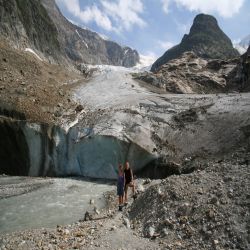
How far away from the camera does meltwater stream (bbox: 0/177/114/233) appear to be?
2039cm

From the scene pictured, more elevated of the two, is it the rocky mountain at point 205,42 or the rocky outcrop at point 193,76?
the rocky mountain at point 205,42

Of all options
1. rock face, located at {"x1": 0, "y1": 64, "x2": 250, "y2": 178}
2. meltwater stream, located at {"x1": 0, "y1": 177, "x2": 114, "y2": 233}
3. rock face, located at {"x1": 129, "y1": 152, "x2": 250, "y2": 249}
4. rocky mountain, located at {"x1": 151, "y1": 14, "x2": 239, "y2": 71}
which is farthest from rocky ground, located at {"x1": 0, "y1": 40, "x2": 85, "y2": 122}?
rocky mountain, located at {"x1": 151, "y1": 14, "x2": 239, "y2": 71}

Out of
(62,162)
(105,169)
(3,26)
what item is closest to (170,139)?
(105,169)

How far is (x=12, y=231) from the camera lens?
62.2 feet

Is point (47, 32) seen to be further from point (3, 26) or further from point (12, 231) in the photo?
point (12, 231)

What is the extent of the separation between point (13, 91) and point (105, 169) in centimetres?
1197

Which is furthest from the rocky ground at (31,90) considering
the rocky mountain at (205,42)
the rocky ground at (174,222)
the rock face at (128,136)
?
the rocky mountain at (205,42)

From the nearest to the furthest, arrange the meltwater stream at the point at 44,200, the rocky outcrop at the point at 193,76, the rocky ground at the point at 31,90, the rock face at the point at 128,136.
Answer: the meltwater stream at the point at 44,200 → the rock face at the point at 128,136 → the rocky ground at the point at 31,90 → the rocky outcrop at the point at 193,76

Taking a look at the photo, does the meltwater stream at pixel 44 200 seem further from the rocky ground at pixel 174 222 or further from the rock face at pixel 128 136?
the rock face at pixel 128 136

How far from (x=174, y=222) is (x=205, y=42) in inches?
5330

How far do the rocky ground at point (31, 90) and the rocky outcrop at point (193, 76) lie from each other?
18.7 m

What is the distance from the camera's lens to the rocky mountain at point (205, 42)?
139113mm

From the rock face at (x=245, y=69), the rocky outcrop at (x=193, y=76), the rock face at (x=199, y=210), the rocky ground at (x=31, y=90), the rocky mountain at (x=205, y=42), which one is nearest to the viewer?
the rock face at (x=199, y=210)

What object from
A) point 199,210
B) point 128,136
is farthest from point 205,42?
point 199,210
